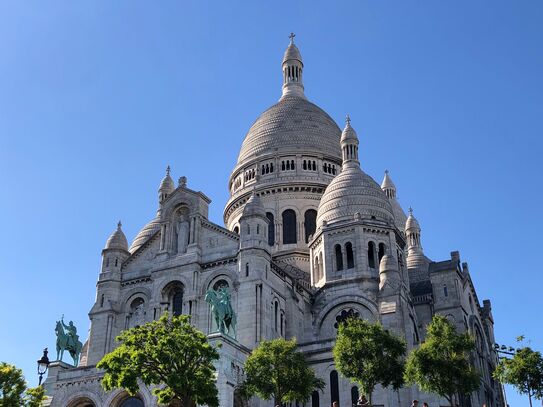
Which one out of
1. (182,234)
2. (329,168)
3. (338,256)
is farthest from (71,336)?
(329,168)

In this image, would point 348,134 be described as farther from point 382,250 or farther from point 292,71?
point 292,71

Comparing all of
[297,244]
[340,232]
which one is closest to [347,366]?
[340,232]

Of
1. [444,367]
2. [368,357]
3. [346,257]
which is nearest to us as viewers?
[444,367]

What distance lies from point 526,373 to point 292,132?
43.6 m

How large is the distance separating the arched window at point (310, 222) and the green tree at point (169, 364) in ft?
118

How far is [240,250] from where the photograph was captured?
53281 millimetres

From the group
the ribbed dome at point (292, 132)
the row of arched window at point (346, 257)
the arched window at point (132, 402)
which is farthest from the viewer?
the ribbed dome at point (292, 132)

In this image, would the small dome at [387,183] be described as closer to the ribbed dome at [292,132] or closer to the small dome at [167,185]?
the ribbed dome at [292,132]

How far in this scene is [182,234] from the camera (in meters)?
57.6

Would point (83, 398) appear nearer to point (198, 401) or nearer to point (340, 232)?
point (198, 401)

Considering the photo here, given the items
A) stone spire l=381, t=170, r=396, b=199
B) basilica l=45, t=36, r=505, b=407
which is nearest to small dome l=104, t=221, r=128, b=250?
basilica l=45, t=36, r=505, b=407

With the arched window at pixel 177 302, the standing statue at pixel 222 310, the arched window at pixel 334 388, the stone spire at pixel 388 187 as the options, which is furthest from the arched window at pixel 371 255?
the stone spire at pixel 388 187

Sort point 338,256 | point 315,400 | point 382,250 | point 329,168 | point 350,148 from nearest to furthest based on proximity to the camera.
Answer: point 315,400 < point 382,250 < point 338,256 < point 350,148 < point 329,168

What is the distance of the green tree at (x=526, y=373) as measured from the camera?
41.1m
